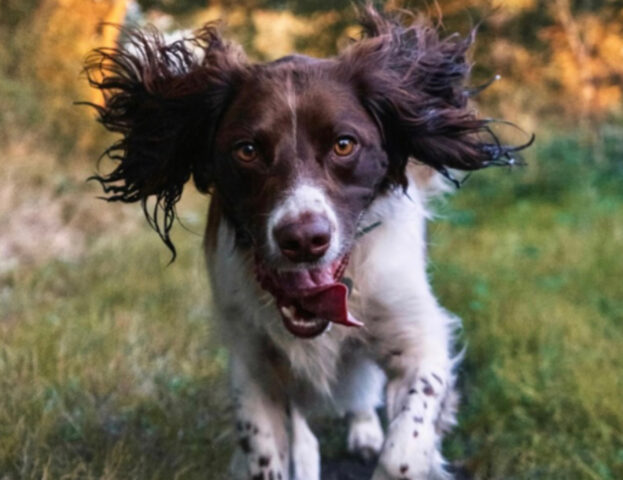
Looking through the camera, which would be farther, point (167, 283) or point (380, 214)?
point (167, 283)

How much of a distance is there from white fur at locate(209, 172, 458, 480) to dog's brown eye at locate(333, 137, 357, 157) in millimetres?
289

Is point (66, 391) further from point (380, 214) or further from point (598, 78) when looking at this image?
point (598, 78)

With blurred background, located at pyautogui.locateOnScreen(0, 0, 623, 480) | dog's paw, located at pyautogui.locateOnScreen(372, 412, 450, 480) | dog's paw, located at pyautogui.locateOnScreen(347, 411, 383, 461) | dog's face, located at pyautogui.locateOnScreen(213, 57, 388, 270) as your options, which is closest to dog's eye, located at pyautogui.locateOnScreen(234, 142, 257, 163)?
dog's face, located at pyautogui.locateOnScreen(213, 57, 388, 270)

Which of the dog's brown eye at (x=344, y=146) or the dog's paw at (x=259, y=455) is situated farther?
the dog's paw at (x=259, y=455)

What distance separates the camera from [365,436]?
388cm

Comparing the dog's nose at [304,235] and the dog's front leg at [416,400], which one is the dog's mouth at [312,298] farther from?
the dog's front leg at [416,400]

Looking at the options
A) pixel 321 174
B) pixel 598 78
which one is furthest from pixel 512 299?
pixel 598 78

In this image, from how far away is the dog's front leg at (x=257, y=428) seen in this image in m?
3.10

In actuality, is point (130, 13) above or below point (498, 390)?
above

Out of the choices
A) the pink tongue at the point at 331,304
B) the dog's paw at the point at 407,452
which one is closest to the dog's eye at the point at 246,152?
the pink tongue at the point at 331,304

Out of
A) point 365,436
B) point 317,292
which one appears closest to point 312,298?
point 317,292

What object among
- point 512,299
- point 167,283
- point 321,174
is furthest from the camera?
point 167,283

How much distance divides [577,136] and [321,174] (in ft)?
29.2

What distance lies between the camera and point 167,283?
18.7 ft
